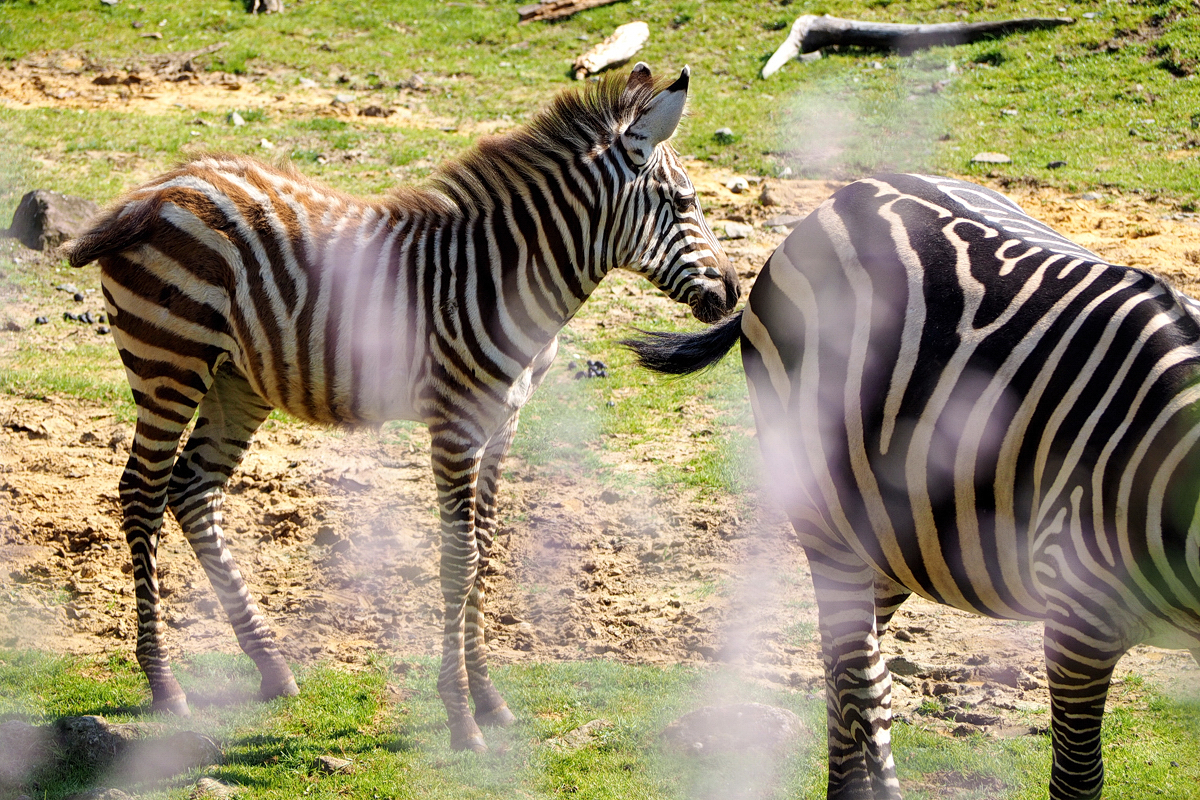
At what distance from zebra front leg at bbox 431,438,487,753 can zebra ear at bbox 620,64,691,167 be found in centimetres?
151

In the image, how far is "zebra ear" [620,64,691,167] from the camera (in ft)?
15.2

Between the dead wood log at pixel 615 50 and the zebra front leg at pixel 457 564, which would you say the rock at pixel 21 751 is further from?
the dead wood log at pixel 615 50

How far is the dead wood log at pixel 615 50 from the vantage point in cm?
1448

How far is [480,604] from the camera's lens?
502 centimetres

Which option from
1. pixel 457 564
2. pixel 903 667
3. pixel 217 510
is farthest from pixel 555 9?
A: pixel 903 667

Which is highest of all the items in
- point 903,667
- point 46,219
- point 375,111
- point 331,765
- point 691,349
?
point 691,349

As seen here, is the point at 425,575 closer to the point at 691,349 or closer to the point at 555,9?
the point at 691,349

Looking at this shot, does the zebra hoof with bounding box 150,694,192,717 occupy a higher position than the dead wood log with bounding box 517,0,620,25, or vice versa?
the dead wood log with bounding box 517,0,620,25

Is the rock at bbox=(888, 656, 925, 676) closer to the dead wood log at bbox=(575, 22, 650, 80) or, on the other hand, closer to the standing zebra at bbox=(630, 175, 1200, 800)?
the standing zebra at bbox=(630, 175, 1200, 800)

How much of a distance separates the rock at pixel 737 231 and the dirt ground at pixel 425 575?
3.54 meters

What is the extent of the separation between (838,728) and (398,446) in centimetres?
430

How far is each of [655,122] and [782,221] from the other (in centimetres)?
582

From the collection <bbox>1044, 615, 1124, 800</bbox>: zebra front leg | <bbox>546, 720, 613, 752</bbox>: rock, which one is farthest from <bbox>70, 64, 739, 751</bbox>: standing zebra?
<bbox>1044, 615, 1124, 800</bbox>: zebra front leg

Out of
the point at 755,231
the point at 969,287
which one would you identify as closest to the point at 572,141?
the point at 969,287
